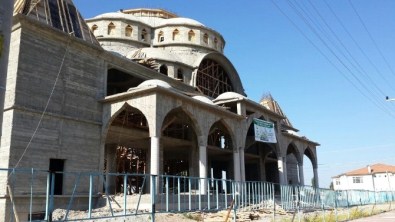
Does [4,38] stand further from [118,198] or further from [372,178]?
[372,178]

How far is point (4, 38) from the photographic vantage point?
263 cm

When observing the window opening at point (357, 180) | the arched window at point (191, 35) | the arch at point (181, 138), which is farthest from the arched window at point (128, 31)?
the window opening at point (357, 180)

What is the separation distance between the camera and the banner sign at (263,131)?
25.4 metres

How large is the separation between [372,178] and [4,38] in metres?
69.0

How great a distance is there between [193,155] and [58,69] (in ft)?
34.8

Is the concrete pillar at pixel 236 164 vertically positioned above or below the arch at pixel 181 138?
below

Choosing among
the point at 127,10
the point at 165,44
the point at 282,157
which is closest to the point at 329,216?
the point at 282,157

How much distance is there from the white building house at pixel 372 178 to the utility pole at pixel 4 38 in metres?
65.3

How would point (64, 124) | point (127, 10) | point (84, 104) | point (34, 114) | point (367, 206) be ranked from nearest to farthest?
point (34, 114)
point (64, 124)
point (84, 104)
point (367, 206)
point (127, 10)

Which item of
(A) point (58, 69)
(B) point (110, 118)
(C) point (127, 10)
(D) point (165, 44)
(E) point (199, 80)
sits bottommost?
(B) point (110, 118)

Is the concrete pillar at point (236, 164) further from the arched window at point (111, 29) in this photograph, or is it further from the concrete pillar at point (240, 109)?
the arched window at point (111, 29)

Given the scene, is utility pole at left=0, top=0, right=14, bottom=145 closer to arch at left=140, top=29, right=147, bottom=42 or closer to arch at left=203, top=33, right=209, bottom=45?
arch at left=140, top=29, right=147, bottom=42

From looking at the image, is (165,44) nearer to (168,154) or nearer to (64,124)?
(168,154)

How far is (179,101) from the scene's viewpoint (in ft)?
62.9
